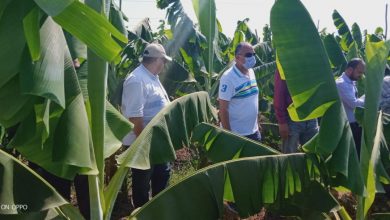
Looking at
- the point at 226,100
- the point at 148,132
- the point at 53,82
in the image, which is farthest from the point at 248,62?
the point at 53,82

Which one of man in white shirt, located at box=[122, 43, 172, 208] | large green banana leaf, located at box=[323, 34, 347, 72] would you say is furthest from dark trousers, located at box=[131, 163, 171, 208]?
large green banana leaf, located at box=[323, 34, 347, 72]

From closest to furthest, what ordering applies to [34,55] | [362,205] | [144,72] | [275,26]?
[34,55] < [275,26] < [362,205] < [144,72]

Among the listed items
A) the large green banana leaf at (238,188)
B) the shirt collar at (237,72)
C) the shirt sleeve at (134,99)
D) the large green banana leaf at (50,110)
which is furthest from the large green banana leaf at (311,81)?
the shirt collar at (237,72)

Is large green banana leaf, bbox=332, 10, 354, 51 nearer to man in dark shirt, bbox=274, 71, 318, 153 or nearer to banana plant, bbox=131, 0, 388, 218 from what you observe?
man in dark shirt, bbox=274, 71, 318, 153

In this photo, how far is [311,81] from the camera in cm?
297

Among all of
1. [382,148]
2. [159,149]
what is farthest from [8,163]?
[382,148]

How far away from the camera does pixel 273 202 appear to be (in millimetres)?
3221

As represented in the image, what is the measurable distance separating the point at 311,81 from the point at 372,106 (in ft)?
2.22

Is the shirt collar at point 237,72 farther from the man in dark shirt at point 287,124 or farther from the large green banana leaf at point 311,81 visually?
the large green banana leaf at point 311,81

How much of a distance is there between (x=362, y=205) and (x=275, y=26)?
1597mm

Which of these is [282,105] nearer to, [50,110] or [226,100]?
[226,100]

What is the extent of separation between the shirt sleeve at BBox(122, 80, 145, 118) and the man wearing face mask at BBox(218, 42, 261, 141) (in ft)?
3.79

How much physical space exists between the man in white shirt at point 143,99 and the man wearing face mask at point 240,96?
2.80 ft

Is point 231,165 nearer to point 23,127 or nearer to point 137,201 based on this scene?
point 23,127
